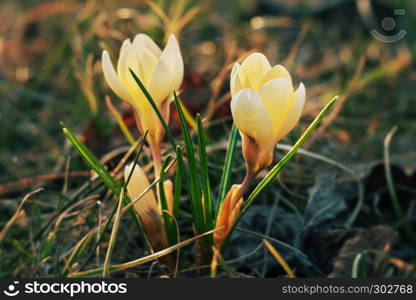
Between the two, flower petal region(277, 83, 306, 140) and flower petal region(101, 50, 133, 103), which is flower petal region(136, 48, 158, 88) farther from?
flower petal region(277, 83, 306, 140)

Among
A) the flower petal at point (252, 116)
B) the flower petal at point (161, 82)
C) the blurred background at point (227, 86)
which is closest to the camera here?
the flower petal at point (252, 116)

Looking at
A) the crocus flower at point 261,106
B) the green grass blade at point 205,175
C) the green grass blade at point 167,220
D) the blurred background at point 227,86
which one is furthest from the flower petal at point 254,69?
the blurred background at point 227,86

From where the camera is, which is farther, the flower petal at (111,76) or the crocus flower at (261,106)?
the flower petal at (111,76)

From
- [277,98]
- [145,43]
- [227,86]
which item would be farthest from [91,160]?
[227,86]

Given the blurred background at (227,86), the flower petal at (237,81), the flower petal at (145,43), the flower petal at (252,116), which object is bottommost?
the blurred background at (227,86)

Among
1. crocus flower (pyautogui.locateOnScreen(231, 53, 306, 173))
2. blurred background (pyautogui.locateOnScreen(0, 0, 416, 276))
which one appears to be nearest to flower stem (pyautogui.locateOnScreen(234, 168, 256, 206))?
crocus flower (pyautogui.locateOnScreen(231, 53, 306, 173))

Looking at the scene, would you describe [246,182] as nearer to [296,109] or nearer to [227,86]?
[296,109]

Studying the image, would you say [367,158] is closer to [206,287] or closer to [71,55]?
[206,287]

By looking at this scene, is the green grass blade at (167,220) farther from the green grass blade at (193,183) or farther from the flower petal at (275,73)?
the flower petal at (275,73)
